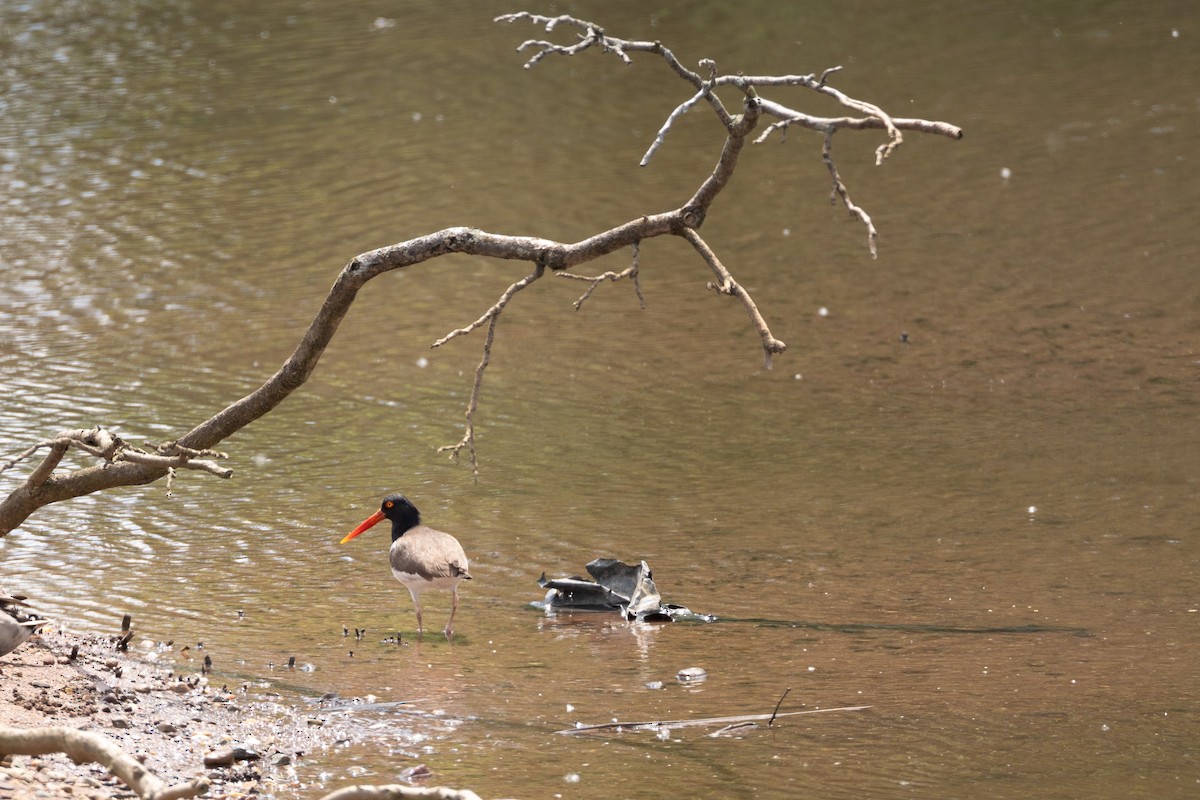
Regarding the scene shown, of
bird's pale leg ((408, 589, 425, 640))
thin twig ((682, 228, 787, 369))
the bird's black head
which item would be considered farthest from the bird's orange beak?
thin twig ((682, 228, 787, 369))

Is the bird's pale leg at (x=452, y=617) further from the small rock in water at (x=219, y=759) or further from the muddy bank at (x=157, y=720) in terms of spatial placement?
the small rock in water at (x=219, y=759)

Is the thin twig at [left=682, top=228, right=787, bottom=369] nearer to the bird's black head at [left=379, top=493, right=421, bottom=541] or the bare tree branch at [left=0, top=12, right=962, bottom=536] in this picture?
the bare tree branch at [left=0, top=12, right=962, bottom=536]

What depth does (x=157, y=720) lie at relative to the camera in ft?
21.5

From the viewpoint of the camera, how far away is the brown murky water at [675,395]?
7039 mm

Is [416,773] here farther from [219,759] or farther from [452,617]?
[452,617]

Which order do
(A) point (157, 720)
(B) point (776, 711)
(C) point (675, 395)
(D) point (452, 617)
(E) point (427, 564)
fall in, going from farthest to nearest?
(C) point (675, 395)
(D) point (452, 617)
(E) point (427, 564)
(B) point (776, 711)
(A) point (157, 720)

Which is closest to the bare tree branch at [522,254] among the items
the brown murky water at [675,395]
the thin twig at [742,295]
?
the thin twig at [742,295]

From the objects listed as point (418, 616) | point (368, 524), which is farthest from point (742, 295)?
point (368, 524)

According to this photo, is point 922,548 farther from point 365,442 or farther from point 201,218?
point 201,218

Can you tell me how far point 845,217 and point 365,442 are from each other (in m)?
6.60

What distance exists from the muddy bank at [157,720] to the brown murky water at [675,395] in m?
0.21

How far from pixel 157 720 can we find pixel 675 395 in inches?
235

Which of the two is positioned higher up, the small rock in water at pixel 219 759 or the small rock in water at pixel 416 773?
the small rock in water at pixel 219 759

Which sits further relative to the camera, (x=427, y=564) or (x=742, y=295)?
(x=427, y=564)
